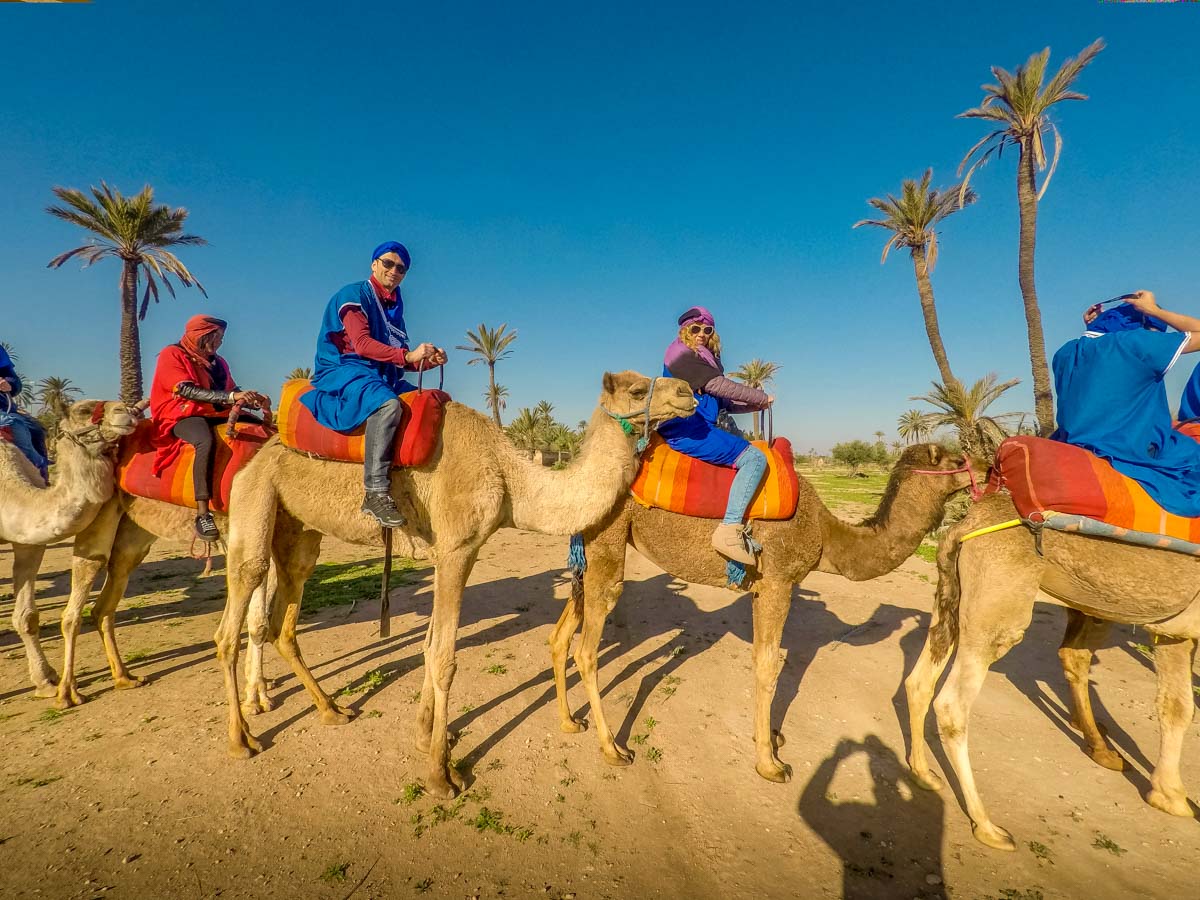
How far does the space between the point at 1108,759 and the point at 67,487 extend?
908 cm

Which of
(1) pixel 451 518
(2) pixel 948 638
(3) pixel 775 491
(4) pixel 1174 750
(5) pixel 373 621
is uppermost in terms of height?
(3) pixel 775 491

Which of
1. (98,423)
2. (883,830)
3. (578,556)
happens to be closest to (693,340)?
(578,556)

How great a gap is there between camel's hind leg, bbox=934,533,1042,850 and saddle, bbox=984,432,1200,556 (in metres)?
0.29

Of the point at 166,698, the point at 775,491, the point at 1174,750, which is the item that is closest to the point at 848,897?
the point at 775,491

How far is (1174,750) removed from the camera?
3350mm

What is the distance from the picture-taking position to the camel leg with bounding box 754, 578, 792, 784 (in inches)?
150

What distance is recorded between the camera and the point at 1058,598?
344 cm

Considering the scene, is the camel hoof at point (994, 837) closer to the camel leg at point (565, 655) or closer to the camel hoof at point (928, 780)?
the camel hoof at point (928, 780)

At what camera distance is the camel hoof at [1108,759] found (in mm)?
3736

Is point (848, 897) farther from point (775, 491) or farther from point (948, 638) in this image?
point (775, 491)

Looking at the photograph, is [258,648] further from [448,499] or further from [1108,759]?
[1108,759]

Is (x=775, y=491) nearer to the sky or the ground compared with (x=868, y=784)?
nearer to the sky

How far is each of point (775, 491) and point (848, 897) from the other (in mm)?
2484

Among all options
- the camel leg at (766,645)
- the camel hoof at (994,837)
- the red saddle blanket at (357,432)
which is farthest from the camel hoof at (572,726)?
the camel hoof at (994,837)
